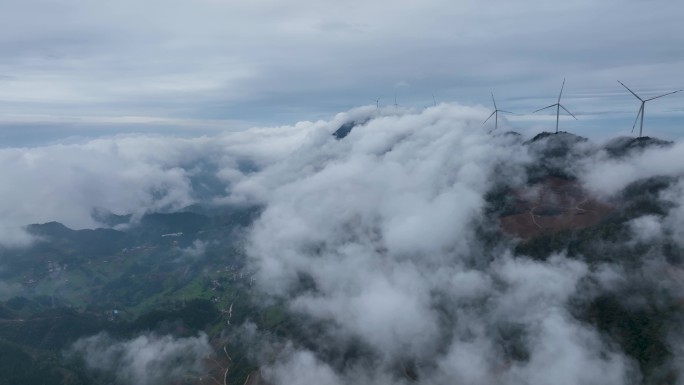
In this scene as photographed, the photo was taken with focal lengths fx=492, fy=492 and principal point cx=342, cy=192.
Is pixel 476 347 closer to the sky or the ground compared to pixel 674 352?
closer to the ground

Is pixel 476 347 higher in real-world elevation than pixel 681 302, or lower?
lower

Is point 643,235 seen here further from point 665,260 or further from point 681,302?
point 681,302

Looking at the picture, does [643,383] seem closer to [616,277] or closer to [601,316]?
[601,316]

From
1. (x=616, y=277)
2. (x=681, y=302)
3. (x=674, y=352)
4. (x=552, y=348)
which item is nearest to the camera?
(x=674, y=352)

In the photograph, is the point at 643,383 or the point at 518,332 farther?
the point at 518,332

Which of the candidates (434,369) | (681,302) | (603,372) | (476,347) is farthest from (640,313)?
(434,369)

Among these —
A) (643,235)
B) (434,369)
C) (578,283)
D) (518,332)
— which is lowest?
(434,369)

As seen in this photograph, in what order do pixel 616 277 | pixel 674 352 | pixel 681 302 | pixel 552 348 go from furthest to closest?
pixel 616 277 < pixel 552 348 < pixel 681 302 < pixel 674 352

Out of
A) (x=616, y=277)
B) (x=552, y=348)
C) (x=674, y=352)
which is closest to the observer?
(x=674, y=352)

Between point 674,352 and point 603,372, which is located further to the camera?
point 603,372
